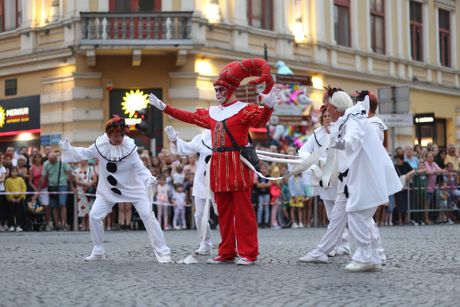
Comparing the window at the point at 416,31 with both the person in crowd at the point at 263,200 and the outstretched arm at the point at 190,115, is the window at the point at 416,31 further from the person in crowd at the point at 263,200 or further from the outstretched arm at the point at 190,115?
the outstretched arm at the point at 190,115

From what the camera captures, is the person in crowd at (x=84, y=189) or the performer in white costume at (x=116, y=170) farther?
the person in crowd at (x=84, y=189)

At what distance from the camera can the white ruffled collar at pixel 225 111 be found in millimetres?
10961

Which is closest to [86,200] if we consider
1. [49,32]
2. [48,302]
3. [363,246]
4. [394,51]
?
[49,32]

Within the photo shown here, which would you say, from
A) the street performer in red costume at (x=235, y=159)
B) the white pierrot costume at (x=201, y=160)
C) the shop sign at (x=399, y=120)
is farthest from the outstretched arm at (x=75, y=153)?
the shop sign at (x=399, y=120)

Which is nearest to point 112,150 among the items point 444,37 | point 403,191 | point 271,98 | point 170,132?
point 170,132

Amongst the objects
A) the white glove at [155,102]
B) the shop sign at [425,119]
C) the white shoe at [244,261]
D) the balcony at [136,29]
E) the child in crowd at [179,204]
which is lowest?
the white shoe at [244,261]

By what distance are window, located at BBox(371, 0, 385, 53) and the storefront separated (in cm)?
1408

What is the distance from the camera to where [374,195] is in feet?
31.6

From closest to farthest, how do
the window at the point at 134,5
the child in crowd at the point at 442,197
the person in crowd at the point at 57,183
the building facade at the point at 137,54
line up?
1. the person in crowd at the point at 57,183
2. the child in crowd at the point at 442,197
3. the building facade at the point at 137,54
4. the window at the point at 134,5

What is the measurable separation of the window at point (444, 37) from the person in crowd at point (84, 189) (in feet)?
75.0

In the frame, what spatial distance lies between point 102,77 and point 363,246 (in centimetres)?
1891

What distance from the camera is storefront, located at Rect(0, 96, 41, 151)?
28.6 m

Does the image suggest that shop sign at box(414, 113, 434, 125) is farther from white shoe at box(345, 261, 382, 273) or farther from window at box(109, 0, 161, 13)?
white shoe at box(345, 261, 382, 273)

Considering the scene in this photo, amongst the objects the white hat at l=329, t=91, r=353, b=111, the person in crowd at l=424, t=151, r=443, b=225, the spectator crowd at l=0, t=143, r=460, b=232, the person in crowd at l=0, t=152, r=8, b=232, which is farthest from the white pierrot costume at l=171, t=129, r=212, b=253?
the person in crowd at l=424, t=151, r=443, b=225
